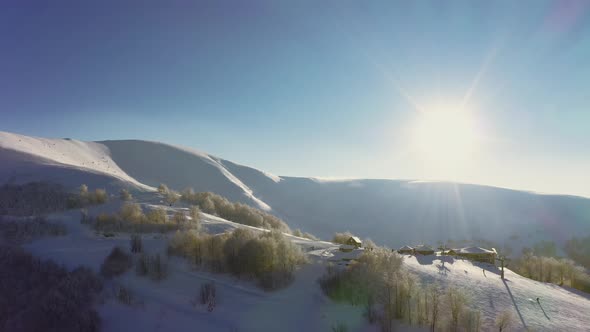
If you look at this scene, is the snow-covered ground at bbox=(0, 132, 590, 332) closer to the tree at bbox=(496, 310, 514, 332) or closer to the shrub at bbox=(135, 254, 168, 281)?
the shrub at bbox=(135, 254, 168, 281)

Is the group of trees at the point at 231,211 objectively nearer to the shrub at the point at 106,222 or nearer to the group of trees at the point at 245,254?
the shrub at the point at 106,222

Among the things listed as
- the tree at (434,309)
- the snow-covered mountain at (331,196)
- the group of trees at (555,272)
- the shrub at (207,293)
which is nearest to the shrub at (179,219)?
the shrub at (207,293)

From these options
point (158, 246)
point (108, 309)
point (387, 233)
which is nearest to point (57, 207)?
point (158, 246)

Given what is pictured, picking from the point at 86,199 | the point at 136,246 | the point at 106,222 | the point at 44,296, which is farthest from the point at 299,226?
the point at 44,296

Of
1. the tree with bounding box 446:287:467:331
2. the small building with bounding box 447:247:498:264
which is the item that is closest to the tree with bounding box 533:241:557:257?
the small building with bounding box 447:247:498:264

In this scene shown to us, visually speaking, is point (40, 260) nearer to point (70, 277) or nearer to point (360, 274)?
point (70, 277)
